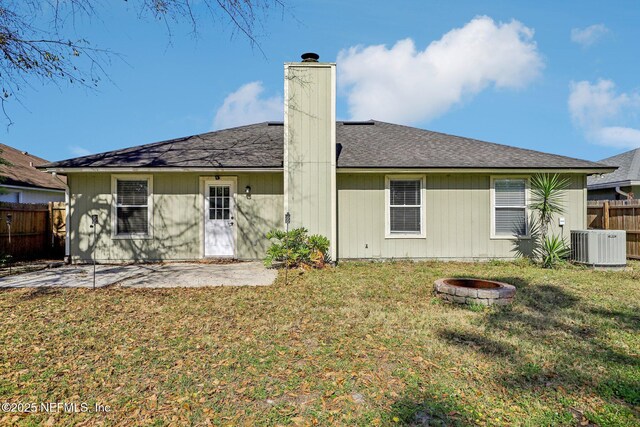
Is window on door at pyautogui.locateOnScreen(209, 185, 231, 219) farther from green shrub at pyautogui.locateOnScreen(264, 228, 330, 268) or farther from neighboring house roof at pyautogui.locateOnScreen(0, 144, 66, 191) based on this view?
neighboring house roof at pyautogui.locateOnScreen(0, 144, 66, 191)

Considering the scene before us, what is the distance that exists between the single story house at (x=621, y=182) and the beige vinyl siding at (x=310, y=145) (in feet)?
37.6

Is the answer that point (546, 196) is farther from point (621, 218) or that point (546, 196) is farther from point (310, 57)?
point (310, 57)

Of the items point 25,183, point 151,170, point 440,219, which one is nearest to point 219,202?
point 151,170

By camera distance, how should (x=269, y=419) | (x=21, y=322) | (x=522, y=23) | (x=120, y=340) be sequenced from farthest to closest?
(x=522, y=23) → (x=21, y=322) → (x=120, y=340) → (x=269, y=419)

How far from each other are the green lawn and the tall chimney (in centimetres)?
316

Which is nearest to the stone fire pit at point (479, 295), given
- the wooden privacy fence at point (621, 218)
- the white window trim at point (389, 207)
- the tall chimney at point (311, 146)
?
the tall chimney at point (311, 146)

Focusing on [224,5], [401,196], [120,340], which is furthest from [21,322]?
[401,196]

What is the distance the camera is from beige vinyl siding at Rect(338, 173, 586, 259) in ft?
30.8

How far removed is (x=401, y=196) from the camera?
31.1 ft

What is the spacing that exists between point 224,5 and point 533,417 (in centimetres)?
588

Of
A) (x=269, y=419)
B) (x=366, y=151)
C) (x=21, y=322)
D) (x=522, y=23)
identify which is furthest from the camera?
(x=366, y=151)

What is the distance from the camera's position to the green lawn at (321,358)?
2.60 metres

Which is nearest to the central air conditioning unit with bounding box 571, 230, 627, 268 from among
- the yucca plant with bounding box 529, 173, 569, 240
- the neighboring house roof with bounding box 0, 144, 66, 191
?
the yucca plant with bounding box 529, 173, 569, 240

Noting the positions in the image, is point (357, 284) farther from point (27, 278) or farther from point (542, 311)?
point (27, 278)
